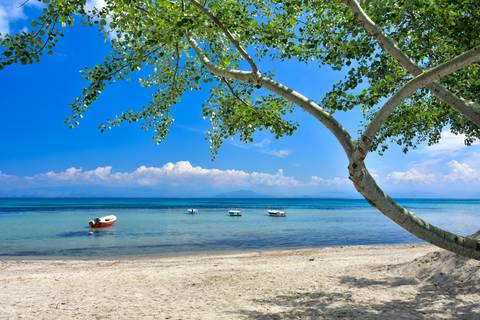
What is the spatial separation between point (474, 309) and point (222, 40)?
8208 mm

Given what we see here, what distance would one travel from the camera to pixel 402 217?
229 inches

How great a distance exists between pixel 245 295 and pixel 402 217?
6.27 meters

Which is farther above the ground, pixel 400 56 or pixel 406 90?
pixel 400 56

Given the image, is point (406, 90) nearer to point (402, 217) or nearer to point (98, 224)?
point (402, 217)

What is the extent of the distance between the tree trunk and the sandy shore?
3585 millimetres

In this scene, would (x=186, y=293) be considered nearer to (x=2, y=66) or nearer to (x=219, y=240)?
(x=2, y=66)

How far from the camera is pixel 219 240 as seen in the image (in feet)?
123

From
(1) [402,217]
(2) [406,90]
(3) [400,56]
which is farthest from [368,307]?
(2) [406,90]

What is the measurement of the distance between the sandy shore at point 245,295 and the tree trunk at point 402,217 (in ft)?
11.8

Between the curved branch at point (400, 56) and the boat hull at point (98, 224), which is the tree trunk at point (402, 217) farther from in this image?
the boat hull at point (98, 224)

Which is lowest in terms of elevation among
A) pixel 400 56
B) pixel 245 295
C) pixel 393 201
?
pixel 245 295

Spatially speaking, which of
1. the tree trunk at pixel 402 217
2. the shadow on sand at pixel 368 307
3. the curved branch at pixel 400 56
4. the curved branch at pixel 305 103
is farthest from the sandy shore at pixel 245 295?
the curved branch at pixel 305 103

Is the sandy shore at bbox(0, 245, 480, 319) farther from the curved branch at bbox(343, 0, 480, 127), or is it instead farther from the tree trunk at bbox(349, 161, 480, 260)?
the curved branch at bbox(343, 0, 480, 127)

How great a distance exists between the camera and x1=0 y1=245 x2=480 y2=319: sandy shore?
9.30 m
